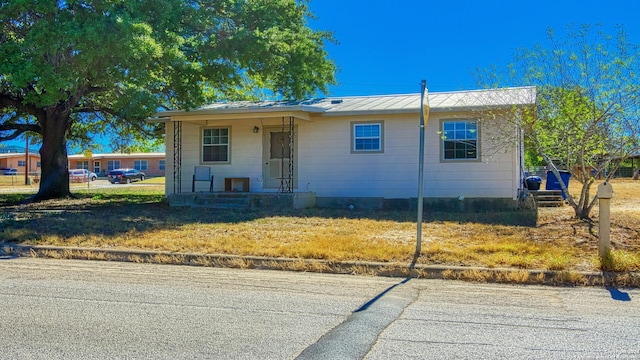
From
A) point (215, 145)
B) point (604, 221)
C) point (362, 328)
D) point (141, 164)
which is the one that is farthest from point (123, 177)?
point (362, 328)

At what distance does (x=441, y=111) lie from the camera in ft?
45.7

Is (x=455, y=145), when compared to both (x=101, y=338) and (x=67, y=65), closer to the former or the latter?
(x=67, y=65)

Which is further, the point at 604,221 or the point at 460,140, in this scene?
the point at 460,140

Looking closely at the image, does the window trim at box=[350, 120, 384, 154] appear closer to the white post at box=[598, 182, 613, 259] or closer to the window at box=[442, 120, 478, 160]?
the window at box=[442, 120, 478, 160]

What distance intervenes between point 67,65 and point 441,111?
984 cm

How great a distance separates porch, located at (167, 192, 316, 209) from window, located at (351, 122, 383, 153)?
2082 mm

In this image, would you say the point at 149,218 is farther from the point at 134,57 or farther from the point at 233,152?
the point at 233,152

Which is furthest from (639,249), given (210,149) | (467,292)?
(210,149)

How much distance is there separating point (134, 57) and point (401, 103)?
758 centimetres

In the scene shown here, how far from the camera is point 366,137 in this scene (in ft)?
49.0

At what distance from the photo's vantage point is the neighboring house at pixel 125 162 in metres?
57.3

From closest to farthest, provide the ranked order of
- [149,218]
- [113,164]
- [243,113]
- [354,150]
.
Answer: [149,218] → [243,113] → [354,150] → [113,164]

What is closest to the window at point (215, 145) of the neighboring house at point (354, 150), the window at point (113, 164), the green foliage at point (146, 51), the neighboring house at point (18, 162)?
the neighboring house at point (354, 150)

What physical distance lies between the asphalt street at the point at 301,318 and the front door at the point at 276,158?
899 centimetres
